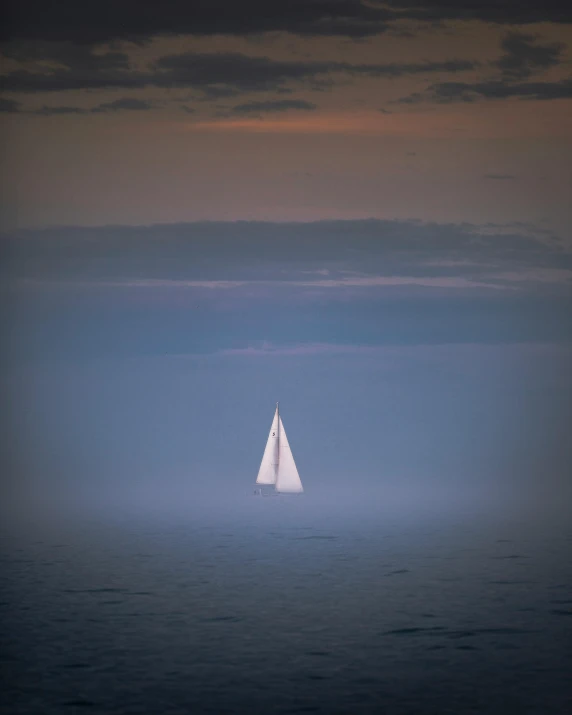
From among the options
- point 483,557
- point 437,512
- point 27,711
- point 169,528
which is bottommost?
point 27,711

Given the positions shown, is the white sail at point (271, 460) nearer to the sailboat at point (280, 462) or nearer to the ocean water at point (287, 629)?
the sailboat at point (280, 462)

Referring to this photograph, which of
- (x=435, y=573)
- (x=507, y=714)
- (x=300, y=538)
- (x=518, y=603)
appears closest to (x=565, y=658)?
(x=507, y=714)

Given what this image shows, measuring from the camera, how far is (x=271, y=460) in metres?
55.6

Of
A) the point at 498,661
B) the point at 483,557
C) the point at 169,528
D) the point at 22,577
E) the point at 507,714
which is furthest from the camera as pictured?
the point at 169,528

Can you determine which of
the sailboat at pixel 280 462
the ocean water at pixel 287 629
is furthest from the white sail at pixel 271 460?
the ocean water at pixel 287 629

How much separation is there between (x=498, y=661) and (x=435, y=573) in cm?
1312

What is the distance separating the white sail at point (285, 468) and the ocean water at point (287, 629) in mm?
12402

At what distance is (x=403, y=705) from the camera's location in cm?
1641

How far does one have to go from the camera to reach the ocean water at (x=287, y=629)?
1698 centimetres

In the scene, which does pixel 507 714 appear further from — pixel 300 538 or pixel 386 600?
pixel 300 538

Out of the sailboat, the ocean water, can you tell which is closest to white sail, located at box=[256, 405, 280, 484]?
the sailboat

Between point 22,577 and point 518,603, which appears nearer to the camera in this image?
point 518,603

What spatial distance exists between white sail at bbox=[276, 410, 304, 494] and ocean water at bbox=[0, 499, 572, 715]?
12.4 meters

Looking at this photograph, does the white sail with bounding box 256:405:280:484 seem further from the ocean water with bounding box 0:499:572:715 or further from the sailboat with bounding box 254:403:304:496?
the ocean water with bounding box 0:499:572:715
